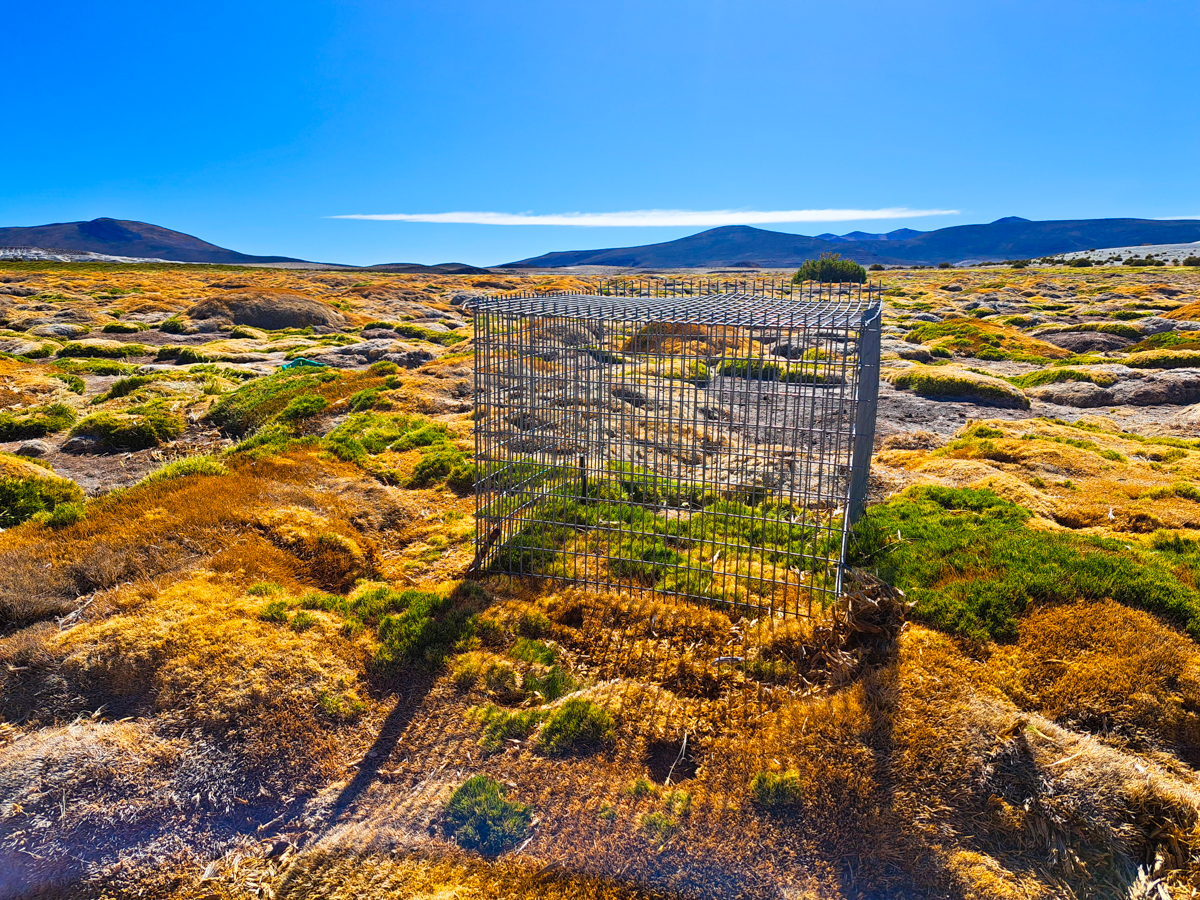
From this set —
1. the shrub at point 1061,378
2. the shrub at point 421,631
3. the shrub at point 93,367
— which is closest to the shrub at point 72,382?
the shrub at point 93,367

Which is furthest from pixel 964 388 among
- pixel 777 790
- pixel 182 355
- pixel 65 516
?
pixel 182 355

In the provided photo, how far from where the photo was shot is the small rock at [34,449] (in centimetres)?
1377

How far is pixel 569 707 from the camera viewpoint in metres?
6.24

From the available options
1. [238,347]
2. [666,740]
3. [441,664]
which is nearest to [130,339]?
[238,347]

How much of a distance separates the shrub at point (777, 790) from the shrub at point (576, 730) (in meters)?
1.25

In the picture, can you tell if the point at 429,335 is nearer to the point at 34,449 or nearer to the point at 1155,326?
the point at 34,449

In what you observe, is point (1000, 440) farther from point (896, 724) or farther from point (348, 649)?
point (348, 649)

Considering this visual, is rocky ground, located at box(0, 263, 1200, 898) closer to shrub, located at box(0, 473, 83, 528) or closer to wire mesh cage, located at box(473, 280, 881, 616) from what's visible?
shrub, located at box(0, 473, 83, 528)

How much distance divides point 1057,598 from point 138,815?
26.7 feet

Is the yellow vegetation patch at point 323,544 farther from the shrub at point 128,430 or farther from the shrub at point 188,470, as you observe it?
the shrub at point 128,430

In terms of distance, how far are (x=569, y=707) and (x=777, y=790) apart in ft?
6.22

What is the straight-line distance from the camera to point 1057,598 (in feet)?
22.1

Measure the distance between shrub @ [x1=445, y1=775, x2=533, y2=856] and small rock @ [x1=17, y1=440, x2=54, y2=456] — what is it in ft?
43.8

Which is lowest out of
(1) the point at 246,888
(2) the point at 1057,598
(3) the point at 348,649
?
(1) the point at 246,888
